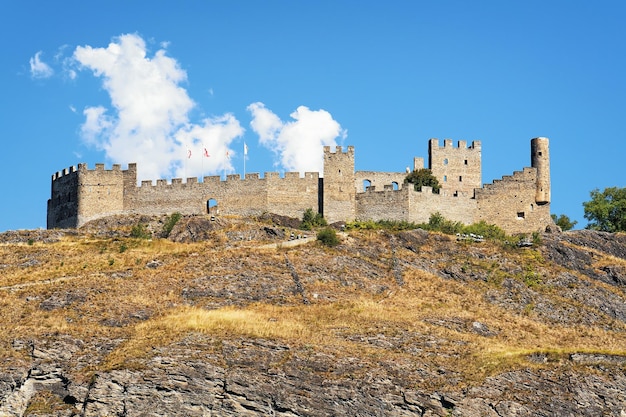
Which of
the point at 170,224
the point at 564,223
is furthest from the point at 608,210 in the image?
the point at 170,224

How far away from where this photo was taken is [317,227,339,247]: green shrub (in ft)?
247

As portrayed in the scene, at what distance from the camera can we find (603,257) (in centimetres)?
7988

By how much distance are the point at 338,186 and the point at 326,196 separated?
3.86ft

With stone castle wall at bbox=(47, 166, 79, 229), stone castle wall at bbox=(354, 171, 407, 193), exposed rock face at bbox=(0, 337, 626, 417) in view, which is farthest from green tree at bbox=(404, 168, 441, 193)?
exposed rock face at bbox=(0, 337, 626, 417)

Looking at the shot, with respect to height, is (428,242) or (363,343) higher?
(428,242)

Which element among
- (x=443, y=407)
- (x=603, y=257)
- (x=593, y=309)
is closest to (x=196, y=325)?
(x=443, y=407)

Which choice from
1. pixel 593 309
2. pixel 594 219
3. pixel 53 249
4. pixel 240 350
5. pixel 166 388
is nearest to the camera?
pixel 166 388

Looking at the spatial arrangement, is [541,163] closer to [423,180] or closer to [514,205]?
[514,205]

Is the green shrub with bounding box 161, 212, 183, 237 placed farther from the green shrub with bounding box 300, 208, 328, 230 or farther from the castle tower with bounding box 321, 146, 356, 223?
the castle tower with bounding box 321, 146, 356, 223

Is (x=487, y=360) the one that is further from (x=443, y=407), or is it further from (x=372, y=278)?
(x=372, y=278)

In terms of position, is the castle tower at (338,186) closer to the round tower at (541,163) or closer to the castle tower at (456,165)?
the castle tower at (456,165)

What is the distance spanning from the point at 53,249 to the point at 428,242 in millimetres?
25593

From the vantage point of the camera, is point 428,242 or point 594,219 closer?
point 428,242

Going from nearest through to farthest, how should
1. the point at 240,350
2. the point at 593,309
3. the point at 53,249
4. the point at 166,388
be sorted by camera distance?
the point at 166,388
the point at 240,350
the point at 593,309
the point at 53,249
